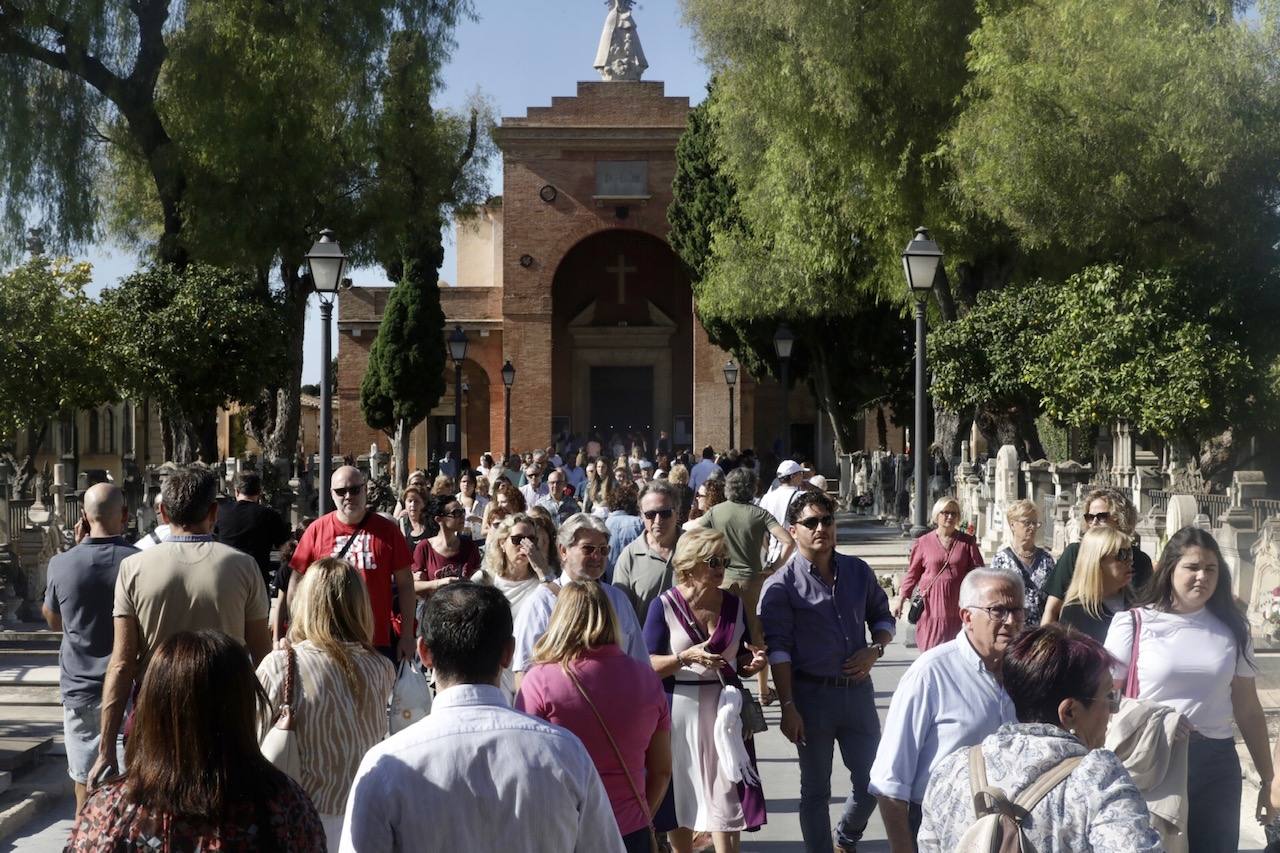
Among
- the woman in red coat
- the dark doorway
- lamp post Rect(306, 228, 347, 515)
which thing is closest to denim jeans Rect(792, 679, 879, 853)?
the woman in red coat

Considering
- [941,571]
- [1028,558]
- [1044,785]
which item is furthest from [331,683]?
[941,571]

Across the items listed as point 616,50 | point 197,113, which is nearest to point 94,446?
point 616,50

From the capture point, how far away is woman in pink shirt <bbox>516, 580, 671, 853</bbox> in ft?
14.7

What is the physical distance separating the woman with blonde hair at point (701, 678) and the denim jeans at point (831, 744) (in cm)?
21

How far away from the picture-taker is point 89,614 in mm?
6082

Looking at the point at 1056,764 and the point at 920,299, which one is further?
the point at 920,299

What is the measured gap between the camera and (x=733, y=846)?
237 inches

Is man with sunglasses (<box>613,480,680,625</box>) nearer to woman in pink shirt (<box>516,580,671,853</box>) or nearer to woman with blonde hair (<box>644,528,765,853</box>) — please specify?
woman with blonde hair (<box>644,528,765,853</box>)

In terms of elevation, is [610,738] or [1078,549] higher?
[1078,549]

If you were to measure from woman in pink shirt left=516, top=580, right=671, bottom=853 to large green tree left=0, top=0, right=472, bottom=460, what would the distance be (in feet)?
62.7

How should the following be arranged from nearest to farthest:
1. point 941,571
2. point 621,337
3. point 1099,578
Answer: point 1099,578 → point 941,571 → point 621,337

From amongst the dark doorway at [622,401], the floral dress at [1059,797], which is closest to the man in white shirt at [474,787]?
the floral dress at [1059,797]

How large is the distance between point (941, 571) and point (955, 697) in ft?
12.9

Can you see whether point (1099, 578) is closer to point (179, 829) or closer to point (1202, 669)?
point (1202, 669)
